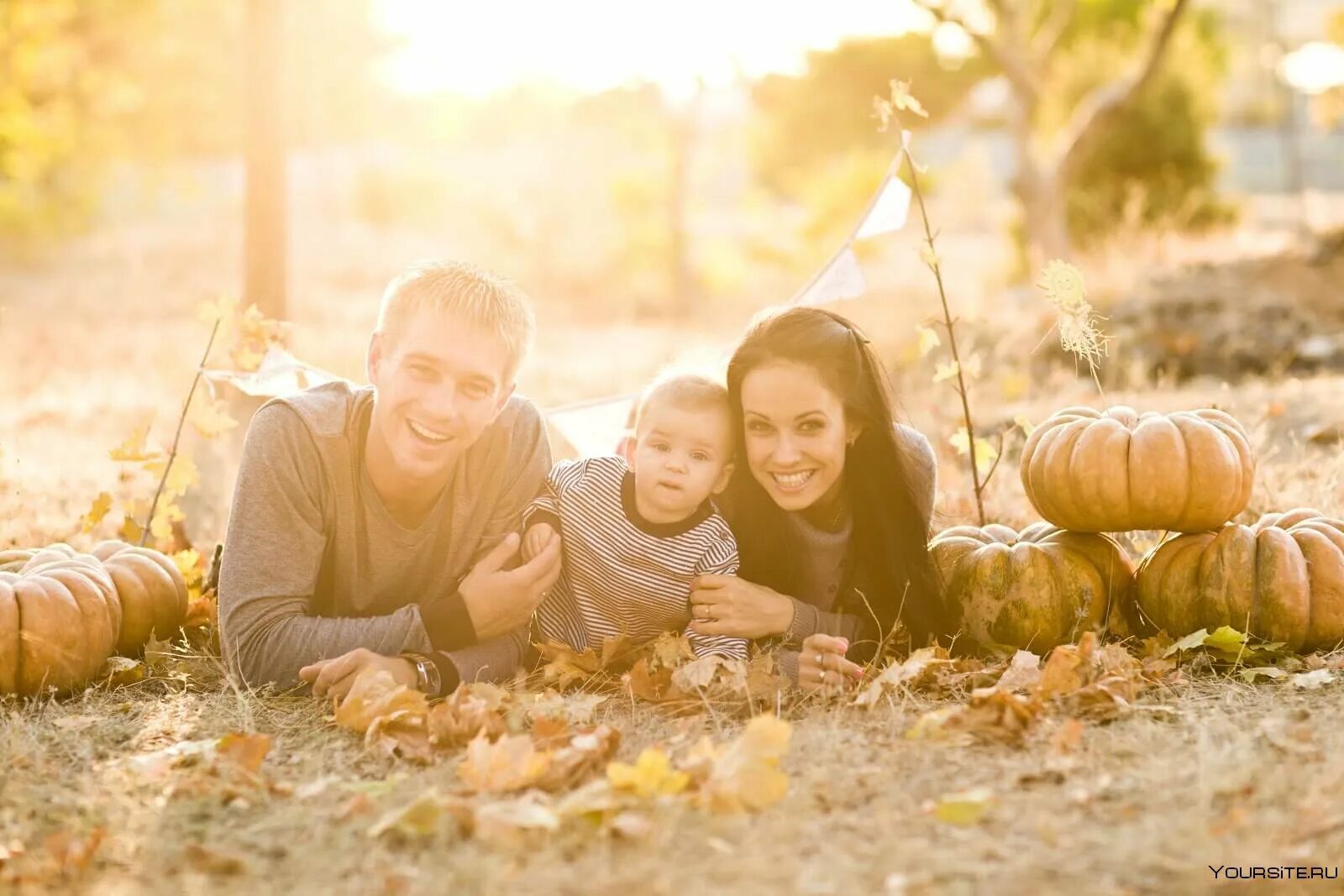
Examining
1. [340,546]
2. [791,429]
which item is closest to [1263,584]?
[791,429]

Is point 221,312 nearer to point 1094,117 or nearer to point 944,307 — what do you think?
point 944,307

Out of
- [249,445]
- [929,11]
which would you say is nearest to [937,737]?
[249,445]

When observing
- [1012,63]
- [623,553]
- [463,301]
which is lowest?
[623,553]

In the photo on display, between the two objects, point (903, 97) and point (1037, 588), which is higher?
point (903, 97)

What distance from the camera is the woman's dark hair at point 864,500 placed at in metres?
4.01

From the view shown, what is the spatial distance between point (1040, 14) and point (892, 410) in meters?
19.7

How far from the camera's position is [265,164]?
8.40 meters

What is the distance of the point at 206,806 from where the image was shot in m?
2.90

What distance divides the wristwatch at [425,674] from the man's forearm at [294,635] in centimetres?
5

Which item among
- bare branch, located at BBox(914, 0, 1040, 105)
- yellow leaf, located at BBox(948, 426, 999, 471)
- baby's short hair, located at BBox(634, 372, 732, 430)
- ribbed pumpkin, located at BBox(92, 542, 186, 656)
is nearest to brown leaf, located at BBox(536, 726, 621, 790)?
baby's short hair, located at BBox(634, 372, 732, 430)

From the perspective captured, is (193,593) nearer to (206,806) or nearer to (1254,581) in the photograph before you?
(206,806)

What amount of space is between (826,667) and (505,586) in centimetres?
97

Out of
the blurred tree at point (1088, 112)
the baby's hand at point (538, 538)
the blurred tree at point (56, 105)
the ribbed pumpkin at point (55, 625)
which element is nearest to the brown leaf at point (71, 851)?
the ribbed pumpkin at point (55, 625)

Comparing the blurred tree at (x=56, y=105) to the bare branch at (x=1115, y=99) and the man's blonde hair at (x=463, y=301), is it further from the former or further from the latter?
the bare branch at (x=1115, y=99)
